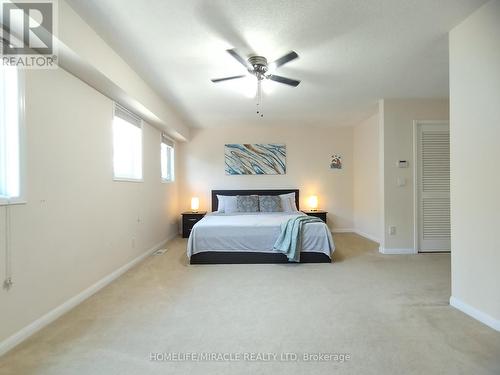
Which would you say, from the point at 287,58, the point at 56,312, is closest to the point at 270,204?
the point at 287,58

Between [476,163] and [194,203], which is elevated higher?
[476,163]

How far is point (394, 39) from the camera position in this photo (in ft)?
7.58

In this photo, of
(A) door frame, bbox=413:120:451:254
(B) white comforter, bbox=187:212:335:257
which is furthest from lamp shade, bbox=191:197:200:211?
(A) door frame, bbox=413:120:451:254

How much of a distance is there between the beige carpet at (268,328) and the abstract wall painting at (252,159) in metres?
3.07

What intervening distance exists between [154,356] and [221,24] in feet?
8.17

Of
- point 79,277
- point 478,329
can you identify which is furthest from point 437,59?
point 79,277

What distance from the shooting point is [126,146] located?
3484 mm

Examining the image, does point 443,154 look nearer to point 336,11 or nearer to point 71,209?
point 336,11

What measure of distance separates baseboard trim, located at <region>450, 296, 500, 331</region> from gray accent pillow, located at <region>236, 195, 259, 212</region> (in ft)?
11.0

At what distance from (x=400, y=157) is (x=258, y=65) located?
2.75 m

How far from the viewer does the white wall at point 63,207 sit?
5.94 feet

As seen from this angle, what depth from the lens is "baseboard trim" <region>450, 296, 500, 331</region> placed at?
1.86m

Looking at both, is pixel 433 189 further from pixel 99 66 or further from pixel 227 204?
pixel 99 66

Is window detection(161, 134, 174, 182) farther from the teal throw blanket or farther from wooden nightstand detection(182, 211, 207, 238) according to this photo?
the teal throw blanket
